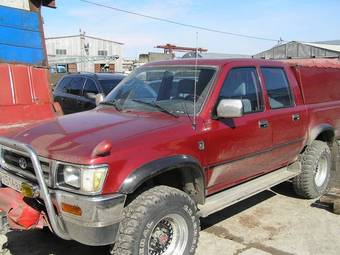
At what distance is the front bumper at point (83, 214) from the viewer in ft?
11.0

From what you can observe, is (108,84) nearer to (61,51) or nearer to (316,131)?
(316,131)

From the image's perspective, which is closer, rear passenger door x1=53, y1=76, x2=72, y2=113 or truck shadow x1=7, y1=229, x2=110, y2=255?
truck shadow x1=7, y1=229, x2=110, y2=255

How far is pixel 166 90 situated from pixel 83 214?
1.84 m

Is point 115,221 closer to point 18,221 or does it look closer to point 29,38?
point 18,221

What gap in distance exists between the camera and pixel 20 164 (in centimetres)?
396

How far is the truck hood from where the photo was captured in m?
3.56

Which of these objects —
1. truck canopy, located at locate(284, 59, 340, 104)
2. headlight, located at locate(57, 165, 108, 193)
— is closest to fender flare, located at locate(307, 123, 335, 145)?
truck canopy, located at locate(284, 59, 340, 104)

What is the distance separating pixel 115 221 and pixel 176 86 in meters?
1.81

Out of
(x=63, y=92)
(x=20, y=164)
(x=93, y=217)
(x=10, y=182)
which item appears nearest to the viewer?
(x=93, y=217)

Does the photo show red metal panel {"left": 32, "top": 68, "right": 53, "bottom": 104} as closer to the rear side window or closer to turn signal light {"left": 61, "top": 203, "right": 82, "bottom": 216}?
the rear side window

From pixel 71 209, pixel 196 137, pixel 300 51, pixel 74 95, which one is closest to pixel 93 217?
pixel 71 209

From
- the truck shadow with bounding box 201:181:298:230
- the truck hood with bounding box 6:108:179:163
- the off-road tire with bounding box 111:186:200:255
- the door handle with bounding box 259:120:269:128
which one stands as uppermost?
the truck hood with bounding box 6:108:179:163

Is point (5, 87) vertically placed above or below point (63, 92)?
above

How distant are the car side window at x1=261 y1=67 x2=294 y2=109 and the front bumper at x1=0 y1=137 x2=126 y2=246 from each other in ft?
8.80
